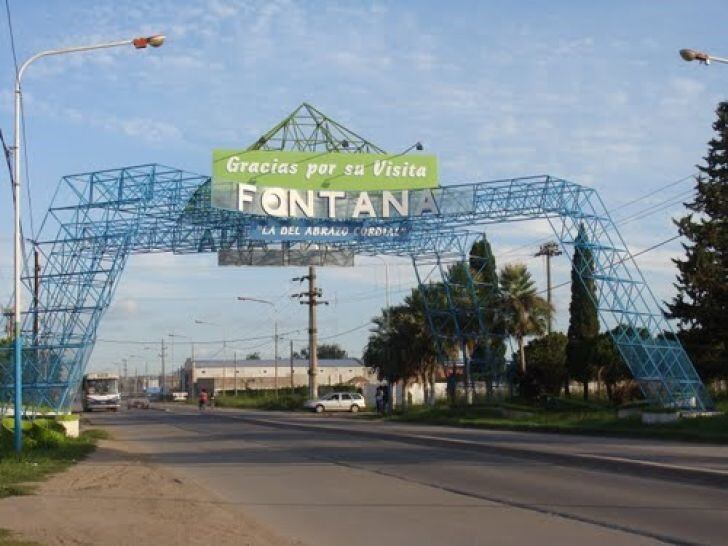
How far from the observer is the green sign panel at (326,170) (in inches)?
1471

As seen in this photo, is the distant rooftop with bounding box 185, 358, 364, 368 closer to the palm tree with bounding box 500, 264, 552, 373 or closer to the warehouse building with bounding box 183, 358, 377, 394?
the warehouse building with bounding box 183, 358, 377, 394

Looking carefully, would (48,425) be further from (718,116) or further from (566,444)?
(718,116)

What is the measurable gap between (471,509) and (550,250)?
2417 inches

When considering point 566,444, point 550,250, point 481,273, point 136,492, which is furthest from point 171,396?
point 136,492

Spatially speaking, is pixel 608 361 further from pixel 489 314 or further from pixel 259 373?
pixel 259 373

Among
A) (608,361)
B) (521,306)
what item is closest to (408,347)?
(521,306)

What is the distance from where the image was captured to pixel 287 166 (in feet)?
125

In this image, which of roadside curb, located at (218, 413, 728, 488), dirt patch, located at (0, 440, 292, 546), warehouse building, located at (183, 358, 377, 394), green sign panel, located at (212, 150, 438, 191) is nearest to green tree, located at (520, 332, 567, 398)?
green sign panel, located at (212, 150, 438, 191)

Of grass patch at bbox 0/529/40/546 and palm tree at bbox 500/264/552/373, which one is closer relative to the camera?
grass patch at bbox 0/529/40/546

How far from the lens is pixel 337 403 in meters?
70.7

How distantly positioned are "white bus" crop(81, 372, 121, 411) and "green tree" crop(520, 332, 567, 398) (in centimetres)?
3584

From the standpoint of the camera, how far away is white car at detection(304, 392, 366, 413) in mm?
69688

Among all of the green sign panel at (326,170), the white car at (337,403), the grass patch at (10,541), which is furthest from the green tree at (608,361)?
the grass patch at (10,541)

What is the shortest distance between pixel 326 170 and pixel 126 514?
25.6m
